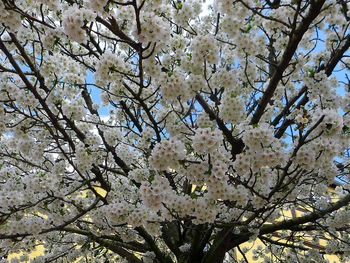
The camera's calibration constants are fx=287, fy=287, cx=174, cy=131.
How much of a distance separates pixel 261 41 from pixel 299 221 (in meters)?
3.33

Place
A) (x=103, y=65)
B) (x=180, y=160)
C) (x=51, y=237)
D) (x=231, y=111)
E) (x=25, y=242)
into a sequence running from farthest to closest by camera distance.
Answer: (x=51, y=237) → (x=25, y=242) → (x=231, y=111) → (x=103, y=65) → (x=180, y=160)

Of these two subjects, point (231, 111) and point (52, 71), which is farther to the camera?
point (52, 71)

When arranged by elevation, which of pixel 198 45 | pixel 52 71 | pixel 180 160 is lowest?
pixel 180 160

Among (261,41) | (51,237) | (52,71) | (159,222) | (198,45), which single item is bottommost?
(159,222)

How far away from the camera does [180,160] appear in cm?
326

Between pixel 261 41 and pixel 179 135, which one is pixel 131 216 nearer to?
pixel 179 135

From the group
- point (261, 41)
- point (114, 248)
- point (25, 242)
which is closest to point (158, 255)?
point (114, 248)

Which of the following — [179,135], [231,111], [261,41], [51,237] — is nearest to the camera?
[231,111]

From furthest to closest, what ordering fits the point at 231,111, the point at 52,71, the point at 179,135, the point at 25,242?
the point at 25,242
the point at 179,135
the point at 52,71
the point at 231,111

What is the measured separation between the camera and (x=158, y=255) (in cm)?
587

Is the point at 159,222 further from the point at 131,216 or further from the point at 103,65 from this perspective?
the point at 103,65

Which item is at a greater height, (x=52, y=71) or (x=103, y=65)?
(x=52, y=71)

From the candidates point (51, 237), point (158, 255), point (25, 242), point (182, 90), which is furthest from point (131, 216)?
point (51, 237)

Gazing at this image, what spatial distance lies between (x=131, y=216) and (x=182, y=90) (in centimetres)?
187
